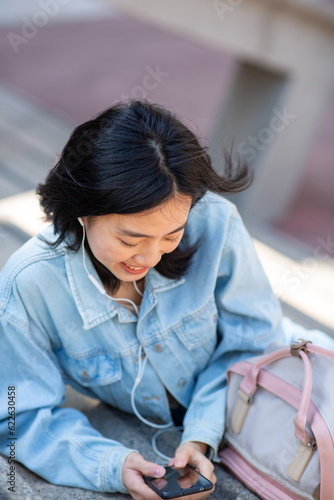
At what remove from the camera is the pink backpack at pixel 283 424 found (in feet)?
5.29

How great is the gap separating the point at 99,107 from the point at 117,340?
633 cm

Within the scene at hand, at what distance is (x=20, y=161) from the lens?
435 centimetres

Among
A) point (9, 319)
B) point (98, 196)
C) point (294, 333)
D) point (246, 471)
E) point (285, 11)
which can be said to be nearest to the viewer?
point (98, 196)

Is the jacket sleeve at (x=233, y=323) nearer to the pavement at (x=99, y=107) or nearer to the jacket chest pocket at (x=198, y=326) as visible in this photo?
the jacket chest pocket at (x=198, y=326)

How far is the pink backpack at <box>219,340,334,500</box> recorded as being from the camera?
1.61 m

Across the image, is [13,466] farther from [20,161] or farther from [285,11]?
[285,11]

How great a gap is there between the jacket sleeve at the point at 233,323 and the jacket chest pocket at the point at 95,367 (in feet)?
0.91

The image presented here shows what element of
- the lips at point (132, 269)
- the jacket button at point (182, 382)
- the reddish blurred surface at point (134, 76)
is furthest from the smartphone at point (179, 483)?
the reddish blurred surface at point (134, 76)

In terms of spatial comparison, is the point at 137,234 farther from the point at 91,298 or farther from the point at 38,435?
the point at 38,435

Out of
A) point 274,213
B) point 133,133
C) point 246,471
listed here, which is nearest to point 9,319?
point 133,133

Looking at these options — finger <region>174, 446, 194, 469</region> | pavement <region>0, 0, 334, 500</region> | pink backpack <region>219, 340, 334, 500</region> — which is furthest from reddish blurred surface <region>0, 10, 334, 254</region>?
finger <region>174, 446, 194, 469</region>

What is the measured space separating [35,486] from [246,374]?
27.1 inches

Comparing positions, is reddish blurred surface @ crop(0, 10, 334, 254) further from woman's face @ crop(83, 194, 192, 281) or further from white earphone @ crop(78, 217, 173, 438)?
woman's face @ crop(83, 194, 192, 281)

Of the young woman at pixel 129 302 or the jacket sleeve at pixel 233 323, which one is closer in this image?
the young woman at pixel 129 302
